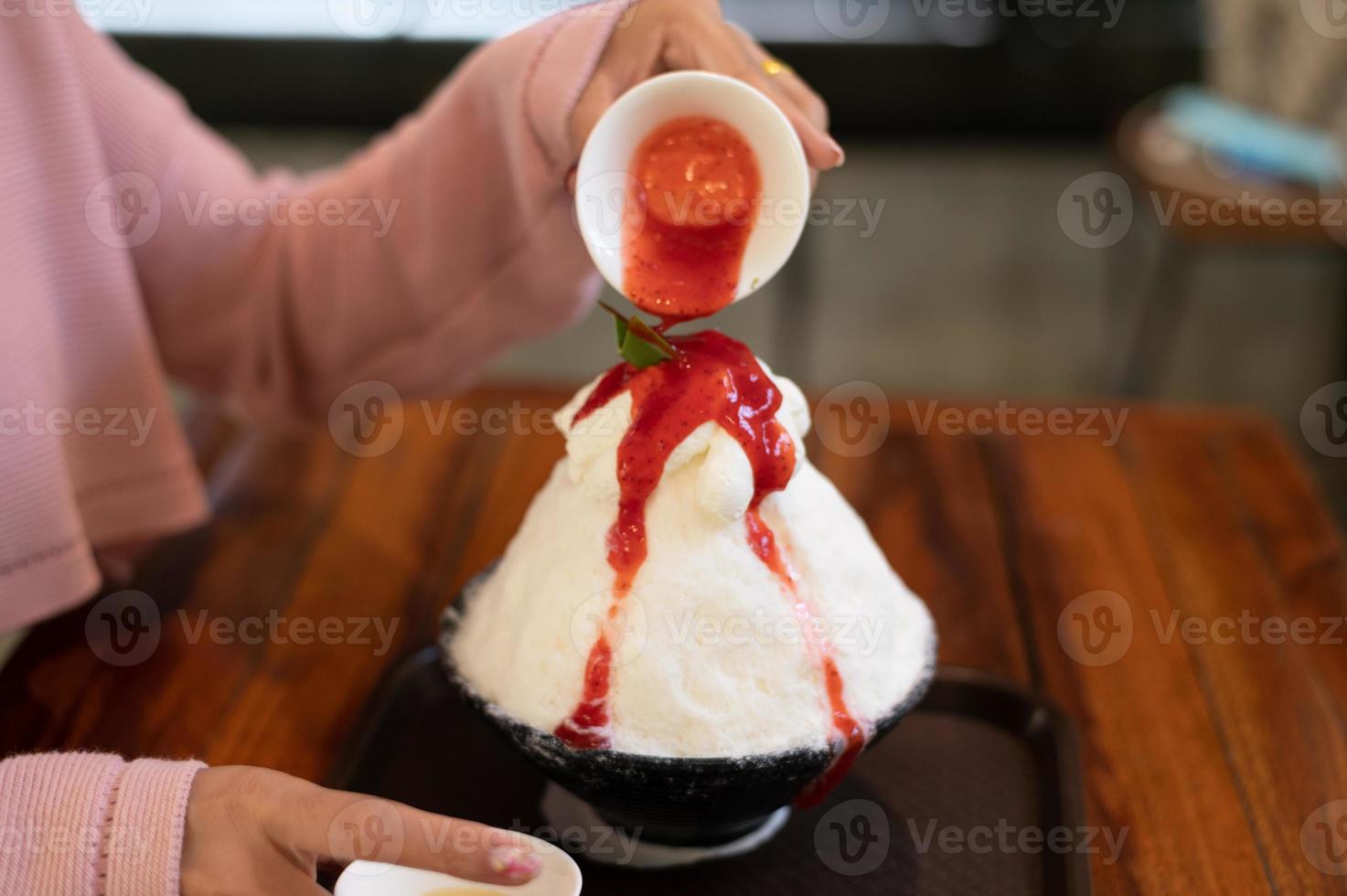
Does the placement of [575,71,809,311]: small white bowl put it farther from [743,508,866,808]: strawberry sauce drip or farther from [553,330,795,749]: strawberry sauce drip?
[743,508,866,808]: strawberry sauce drip

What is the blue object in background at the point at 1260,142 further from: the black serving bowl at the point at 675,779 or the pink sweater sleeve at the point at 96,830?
the pink sweater sleeve at the point at 96,830

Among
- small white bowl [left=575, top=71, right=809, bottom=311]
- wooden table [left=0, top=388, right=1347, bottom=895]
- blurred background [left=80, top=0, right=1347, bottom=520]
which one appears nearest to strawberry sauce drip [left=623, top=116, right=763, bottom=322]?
small white bowl [left=575, top=71, right=809, bottom=311]

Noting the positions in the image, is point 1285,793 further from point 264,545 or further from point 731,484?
point 264,545

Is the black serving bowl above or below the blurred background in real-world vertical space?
above

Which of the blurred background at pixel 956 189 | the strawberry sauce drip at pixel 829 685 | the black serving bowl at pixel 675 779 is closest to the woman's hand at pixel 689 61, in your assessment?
the strawberry sauce drip at pixel 829 685

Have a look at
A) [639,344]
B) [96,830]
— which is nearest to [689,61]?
[639,344]

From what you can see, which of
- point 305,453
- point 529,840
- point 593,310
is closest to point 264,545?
point 305,453
